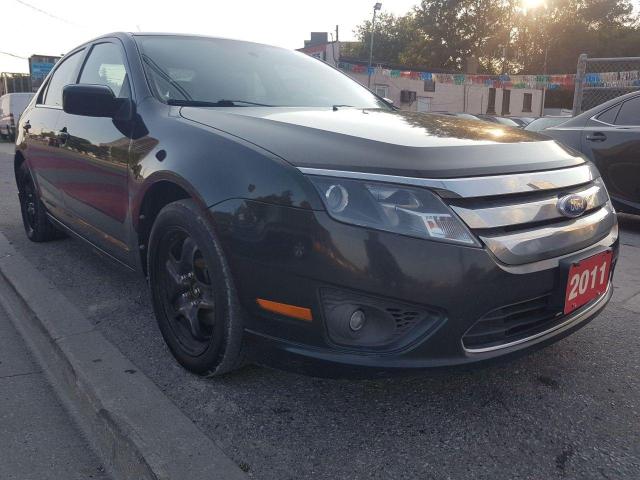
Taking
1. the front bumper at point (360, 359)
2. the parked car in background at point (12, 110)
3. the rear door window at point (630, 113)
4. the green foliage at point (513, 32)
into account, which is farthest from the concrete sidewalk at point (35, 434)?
the green foliage at point (513, 32)

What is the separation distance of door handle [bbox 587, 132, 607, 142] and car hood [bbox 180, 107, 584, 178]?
325cm

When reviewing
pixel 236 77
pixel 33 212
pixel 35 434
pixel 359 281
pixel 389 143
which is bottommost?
pixel 35 434

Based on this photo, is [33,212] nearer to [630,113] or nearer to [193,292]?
[193,292]

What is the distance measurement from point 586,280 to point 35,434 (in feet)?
7.15

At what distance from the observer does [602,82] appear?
370 inches

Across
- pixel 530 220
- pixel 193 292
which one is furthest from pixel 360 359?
pixel 193 292

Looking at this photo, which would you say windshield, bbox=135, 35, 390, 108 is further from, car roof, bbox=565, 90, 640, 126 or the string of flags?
the string of flags

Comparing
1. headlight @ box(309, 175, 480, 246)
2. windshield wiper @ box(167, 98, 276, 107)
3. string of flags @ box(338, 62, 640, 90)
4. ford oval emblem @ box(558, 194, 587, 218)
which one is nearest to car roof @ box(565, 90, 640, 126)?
string of flags @ box(338, 62, 640, 90)

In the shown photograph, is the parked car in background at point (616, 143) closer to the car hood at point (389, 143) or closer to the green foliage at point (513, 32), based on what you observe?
the car hood at point (389, 143)

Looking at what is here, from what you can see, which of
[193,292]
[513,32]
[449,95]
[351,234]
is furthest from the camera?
[513,32]

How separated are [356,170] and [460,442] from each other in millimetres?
998

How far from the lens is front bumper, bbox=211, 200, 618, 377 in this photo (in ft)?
5.93

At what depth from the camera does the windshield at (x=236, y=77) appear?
2.87 m

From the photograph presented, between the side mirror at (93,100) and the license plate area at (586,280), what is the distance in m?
2.19
